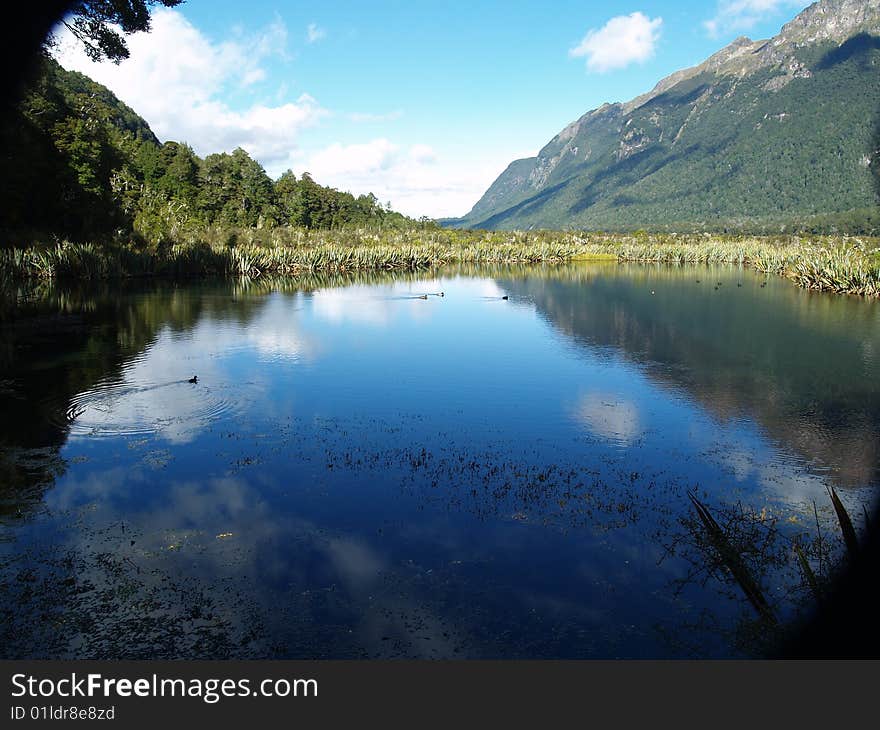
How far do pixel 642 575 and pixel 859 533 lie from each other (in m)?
2.17

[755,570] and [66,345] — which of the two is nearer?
[755,570]

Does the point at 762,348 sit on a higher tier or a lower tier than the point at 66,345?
lower

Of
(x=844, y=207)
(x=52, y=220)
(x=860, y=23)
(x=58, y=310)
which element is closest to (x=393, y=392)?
(x=58, y=310)

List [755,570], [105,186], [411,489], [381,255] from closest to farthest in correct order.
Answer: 1. [755,570]
2. [411,489]
3. [105,186]
4. [381,255]

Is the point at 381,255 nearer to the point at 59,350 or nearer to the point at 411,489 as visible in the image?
the point at 59,350

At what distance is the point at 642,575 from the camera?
5.16 meters

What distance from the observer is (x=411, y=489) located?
22.7ft

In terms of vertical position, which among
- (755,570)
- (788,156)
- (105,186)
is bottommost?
(755,570)

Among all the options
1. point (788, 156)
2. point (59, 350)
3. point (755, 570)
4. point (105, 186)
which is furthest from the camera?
point (788, 156)

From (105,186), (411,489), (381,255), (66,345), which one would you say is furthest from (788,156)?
(411,489)

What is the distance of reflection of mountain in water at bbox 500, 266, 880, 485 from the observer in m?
9.06

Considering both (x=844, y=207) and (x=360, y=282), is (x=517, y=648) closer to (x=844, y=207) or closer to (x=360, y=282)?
(x=360, y=282)

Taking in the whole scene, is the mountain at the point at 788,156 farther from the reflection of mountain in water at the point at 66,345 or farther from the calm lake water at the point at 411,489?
the calm lake water at the point at 411,489

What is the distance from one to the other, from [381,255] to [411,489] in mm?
39465
